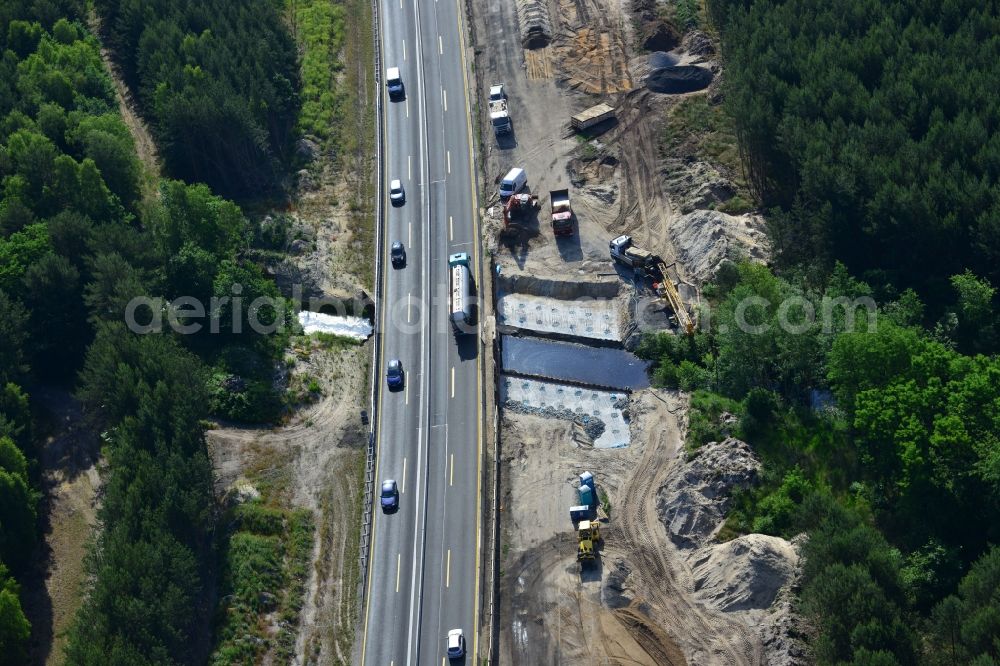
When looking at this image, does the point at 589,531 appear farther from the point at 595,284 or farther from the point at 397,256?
the point at 397,256

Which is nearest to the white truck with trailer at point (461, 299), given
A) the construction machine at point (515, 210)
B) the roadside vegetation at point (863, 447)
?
the construction machine at point (515, 210)

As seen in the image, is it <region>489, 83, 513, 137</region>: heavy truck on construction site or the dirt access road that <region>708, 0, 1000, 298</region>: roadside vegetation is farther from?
<region>489, 83, 513, 137</region>: heavy truck on construction site

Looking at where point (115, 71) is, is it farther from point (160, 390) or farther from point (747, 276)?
point (747, 276)

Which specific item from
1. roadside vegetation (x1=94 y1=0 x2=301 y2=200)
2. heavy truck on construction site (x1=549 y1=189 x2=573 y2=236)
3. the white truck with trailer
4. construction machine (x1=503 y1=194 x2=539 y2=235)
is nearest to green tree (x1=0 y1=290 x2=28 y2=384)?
roadside vegetation (x1=94 y1=0 x2=301 y2=200)

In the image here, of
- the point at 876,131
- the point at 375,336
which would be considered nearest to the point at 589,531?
the point at 375,336

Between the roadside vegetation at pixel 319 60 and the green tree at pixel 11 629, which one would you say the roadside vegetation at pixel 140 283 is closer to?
the green tree at pixel 11 629

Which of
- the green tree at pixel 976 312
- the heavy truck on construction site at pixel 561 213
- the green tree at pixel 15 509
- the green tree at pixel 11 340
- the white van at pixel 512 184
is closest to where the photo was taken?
the green tree at pixel 15 509

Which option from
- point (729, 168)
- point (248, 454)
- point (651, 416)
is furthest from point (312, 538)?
point (729, 168)
